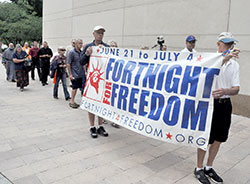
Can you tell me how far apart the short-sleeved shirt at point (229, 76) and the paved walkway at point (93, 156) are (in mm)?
1331

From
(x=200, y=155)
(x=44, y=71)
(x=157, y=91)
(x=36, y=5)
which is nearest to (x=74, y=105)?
(x=157, y=91)

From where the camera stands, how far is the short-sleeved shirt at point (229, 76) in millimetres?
2986

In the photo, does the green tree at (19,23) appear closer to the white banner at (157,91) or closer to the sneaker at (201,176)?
the white banner at (157,91)

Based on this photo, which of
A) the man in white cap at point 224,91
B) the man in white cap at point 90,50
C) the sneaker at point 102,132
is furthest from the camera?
the sneaker at point 102,132

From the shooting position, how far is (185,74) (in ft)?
10.8

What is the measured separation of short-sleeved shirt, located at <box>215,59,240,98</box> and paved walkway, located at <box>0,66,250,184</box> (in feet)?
4.37

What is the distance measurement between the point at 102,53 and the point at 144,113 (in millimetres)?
1492

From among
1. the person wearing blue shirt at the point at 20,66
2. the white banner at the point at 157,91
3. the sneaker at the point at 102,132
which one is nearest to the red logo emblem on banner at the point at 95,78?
the white banner at the point at 157,91

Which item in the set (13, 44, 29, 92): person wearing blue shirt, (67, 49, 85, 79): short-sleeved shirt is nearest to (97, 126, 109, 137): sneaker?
(67, 49, 85, 79): short-sleeved shirt

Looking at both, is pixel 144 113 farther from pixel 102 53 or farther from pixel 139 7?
pixel 139 7

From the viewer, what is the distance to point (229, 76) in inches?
119

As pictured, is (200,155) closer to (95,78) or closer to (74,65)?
(95,78)

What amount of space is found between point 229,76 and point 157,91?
0.99 m

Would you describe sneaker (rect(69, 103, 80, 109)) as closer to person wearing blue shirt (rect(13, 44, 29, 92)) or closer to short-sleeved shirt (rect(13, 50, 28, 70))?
person wearing blue shirt (rect(13, 44, 29, 92))
